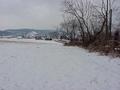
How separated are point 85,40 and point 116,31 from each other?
42.8 ft

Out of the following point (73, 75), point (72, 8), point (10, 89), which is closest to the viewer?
point (10, 89)

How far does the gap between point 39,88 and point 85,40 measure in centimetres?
2884

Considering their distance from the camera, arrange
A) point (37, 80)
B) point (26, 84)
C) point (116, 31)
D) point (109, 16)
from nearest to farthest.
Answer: point (26, 84)
point (37, 80)
point (109, 16)
point (116, 31)

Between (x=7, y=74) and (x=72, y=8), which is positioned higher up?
(x=72, y=8)

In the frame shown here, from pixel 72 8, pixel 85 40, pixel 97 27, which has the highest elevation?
pixel 72 8

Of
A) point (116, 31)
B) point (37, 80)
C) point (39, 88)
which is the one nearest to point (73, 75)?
point (37, 80)

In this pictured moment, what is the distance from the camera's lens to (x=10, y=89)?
5.46 metres

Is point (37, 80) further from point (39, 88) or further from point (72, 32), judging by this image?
point (72, 32)

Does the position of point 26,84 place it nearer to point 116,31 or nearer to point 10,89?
point 10,89

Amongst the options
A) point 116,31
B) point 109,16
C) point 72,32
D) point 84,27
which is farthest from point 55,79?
point 72,32

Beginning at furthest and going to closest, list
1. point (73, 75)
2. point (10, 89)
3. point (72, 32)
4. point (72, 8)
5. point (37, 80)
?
point (72, 32) → point (72, 8) → point (73, 75) → point (37, 80) → point (10, 89)

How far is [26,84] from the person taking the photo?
596 cm

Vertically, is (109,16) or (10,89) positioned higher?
(109,16)

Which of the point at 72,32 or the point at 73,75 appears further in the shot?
the point at 72,32
